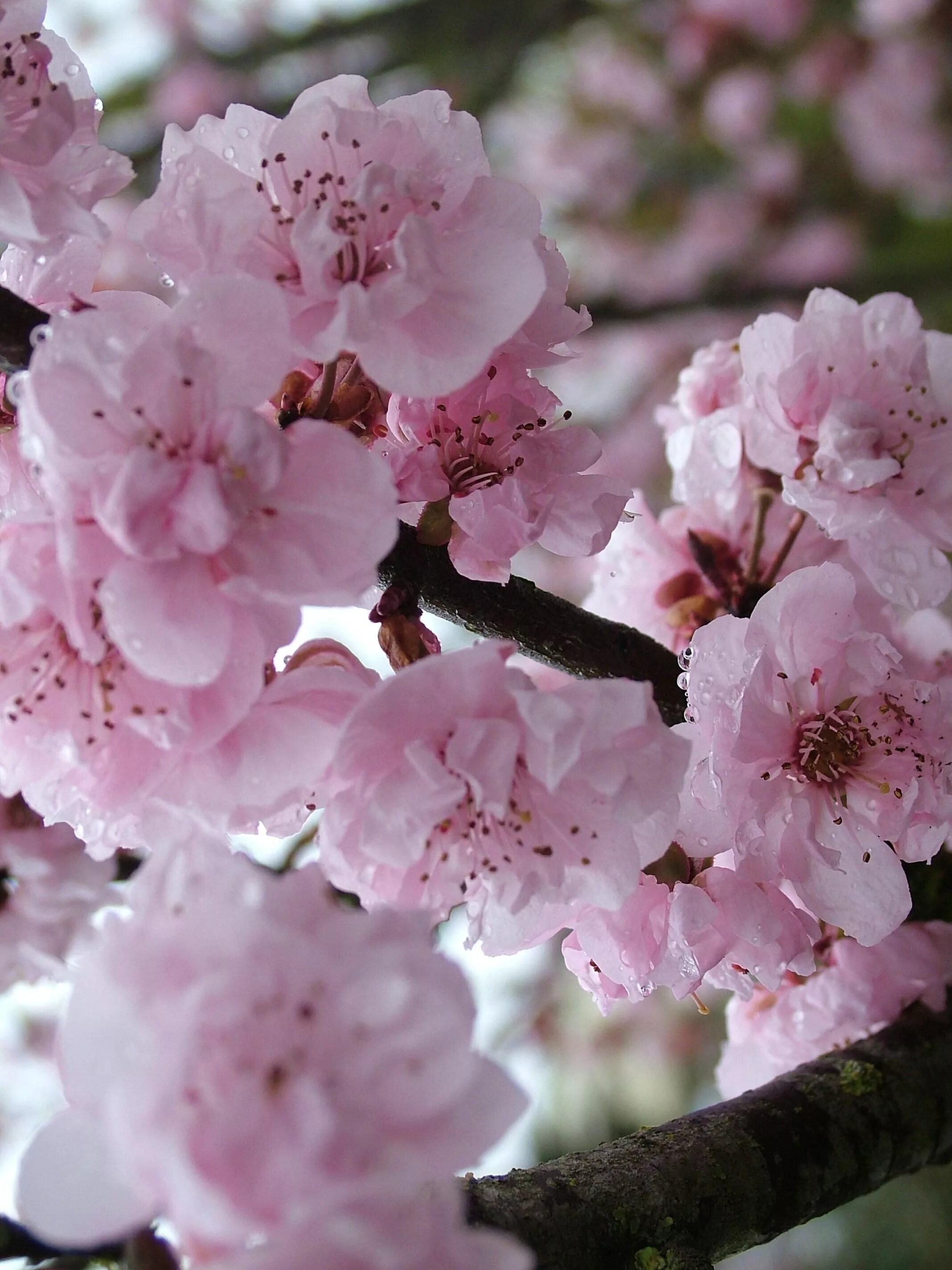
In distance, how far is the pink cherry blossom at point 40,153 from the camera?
75 centimetres

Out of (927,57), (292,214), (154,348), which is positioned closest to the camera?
(154,348)

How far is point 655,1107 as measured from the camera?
3590 mm

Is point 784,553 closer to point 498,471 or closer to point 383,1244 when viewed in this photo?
point 498,471

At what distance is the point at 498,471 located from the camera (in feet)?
2.78

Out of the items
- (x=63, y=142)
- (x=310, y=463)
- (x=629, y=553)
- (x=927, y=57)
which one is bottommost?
(x=927, y=57)

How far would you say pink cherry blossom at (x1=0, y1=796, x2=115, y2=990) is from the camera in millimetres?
911

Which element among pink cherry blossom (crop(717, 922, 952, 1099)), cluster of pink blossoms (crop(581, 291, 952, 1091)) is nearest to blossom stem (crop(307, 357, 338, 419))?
cluster of pink blossoms (crop(581, 291, 952, 1091))

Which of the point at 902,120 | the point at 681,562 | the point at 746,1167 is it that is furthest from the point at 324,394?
the point at 902,120

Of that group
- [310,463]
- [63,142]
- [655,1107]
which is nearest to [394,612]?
[310,463]

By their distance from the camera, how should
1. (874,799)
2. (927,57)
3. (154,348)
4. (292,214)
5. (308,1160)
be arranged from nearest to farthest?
(308,1160)
(154,348)
(292,214)
(874,799)
(927,57)

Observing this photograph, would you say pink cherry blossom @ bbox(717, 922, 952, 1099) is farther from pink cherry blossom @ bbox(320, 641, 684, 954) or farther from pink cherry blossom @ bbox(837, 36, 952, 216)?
pink cherry blossom @ bbox(837, 36, 952, 216)

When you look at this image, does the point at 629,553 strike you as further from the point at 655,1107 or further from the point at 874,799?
the point at 655,1107

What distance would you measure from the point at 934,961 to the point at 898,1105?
144mm

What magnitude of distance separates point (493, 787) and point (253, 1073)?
0.25 meters
